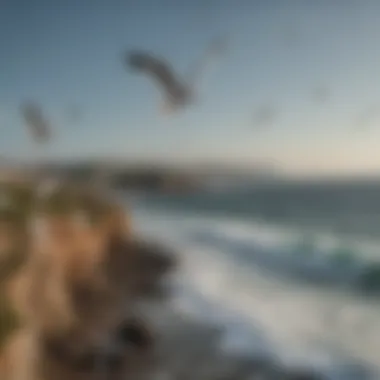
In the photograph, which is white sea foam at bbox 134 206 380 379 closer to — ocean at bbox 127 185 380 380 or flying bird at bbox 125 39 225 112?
ocean at bbox 127 185 380 380

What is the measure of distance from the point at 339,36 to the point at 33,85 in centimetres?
59

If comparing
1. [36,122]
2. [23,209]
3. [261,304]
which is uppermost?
[36,122]

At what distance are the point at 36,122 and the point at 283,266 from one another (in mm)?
534

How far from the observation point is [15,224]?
113 cm

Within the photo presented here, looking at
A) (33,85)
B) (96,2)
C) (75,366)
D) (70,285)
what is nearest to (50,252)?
(70,285)

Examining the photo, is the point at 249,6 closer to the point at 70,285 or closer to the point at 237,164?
the point at 237,164

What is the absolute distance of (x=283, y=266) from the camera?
114 cm

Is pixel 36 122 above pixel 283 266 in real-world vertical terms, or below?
above

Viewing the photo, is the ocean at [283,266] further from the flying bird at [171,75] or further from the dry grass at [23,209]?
the flying bird at [171,75]

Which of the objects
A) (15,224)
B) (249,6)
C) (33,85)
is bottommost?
(15,224)

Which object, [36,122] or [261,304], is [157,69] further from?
[261,304]

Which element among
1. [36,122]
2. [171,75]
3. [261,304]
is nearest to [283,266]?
[261,304]

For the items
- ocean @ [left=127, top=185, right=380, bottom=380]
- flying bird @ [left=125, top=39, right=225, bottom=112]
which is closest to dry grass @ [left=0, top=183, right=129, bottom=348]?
ocean @ [left=127, top=185, right=380, bottom=380]

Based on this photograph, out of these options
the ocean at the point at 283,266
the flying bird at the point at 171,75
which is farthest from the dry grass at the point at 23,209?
the flying bird at the point at 171,75
